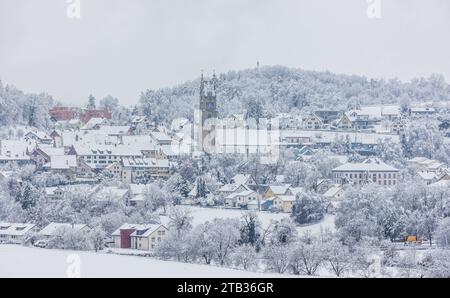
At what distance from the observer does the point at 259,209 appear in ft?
25.3

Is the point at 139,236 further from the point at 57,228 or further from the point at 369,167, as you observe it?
the point at 369,167

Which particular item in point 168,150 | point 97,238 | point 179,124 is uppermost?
point 179,124

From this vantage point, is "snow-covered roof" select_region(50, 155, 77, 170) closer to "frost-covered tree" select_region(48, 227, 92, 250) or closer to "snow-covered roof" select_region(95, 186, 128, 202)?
"snow-covered roof" select_region(95, 186, 128, 202)

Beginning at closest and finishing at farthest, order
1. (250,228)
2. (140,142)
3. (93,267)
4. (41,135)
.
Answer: (93,267) < (250,228) < (140,142) < (41,135)

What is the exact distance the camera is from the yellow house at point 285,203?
762 cm

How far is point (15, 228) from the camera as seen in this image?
770 centimetres

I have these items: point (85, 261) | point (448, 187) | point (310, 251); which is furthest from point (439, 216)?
point (85, 261)

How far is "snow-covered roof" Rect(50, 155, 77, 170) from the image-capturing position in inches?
314

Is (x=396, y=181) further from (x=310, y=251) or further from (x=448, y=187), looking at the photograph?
(x=310, y=251)

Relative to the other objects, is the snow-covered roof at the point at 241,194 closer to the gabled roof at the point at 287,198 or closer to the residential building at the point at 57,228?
the gabled roof at the point at 287,198

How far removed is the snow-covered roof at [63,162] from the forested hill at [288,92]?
77cm

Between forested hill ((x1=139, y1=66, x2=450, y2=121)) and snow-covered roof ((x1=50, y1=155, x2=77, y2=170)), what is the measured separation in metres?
0.77

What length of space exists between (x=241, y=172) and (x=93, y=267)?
1840 millimetres

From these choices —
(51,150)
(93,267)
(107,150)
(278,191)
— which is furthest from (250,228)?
(51,150)
